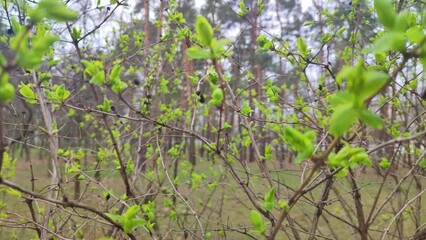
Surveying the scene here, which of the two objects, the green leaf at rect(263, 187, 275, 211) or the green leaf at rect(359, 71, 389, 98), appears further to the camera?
the green leaf at rect(263, 187, 275, 211)

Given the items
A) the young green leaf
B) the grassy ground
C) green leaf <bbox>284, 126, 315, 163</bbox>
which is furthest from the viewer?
the grassy ground

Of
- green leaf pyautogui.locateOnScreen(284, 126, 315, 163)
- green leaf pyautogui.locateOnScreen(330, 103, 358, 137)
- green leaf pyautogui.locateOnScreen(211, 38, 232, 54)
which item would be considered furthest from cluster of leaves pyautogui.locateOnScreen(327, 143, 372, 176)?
green leaf pyautogui.locateOnScreen(211, 38, 232, 54)

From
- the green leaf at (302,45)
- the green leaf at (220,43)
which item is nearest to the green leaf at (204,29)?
the green leaf at (220,43)

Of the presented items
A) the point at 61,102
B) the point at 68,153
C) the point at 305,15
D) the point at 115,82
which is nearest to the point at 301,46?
the point at 115,82

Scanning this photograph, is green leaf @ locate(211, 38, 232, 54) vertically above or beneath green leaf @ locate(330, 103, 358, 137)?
above

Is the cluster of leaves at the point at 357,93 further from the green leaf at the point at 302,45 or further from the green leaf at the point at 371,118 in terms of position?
the green leaf at the point at 302,45

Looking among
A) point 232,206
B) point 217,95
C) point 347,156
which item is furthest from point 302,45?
point 232,206

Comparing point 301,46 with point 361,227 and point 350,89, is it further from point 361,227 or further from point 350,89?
point 350,89

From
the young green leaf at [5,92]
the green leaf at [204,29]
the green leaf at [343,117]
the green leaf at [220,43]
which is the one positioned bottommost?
the young green leaf at [5,92]

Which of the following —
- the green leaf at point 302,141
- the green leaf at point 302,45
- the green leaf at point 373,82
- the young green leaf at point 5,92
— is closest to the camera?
the green leaf at point 373,82

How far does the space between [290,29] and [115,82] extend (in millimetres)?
19686

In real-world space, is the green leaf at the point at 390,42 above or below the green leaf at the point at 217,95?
above

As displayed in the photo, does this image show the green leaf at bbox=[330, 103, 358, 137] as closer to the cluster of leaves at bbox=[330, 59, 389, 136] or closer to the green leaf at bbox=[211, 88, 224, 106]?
the cluster of leaves at bbox=[330, 59, 389, 136]

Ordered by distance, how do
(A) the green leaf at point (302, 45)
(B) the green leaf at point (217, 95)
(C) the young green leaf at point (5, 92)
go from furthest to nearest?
(A) the green leaf at point (302, 45) < (B) the green leaf at point (217, 95) < (C) the young green leaf at point (5, 92)
